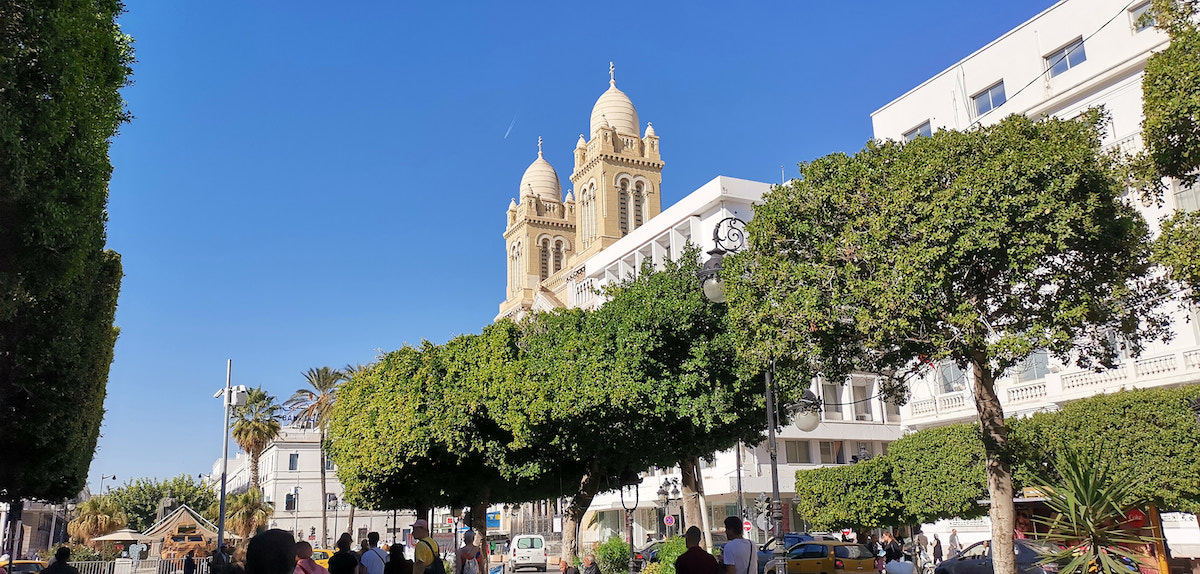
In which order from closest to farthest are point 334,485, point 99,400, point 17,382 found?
point 17,382, point 99,400, point 334,485

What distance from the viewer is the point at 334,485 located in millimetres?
74875

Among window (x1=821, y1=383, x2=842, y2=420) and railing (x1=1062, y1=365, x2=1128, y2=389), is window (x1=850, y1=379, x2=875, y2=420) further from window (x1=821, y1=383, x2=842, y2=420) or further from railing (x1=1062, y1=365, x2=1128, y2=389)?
railing (x1=1062, y1=365, x2=1128, y2=389)

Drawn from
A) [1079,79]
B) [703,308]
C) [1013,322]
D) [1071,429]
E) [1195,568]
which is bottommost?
[1195,568]

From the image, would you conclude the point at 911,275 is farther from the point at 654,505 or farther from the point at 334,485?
the point at 334,485

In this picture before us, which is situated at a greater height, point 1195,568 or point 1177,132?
point 1177,132

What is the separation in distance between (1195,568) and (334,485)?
65610 mm

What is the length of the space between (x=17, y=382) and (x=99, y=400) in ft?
27.4

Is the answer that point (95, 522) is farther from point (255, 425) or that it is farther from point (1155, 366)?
point (1155, 366)

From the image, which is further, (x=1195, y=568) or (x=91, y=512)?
(x=91, y=512)

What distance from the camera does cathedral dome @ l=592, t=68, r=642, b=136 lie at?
89.9 meters

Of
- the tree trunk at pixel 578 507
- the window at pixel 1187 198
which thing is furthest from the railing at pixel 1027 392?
the tree trunk at pixel 578 507

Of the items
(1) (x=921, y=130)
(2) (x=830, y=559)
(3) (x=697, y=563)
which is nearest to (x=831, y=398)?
(1) (x=921, y=130)

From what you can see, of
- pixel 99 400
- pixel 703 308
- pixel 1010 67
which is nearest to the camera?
pixel 703 308

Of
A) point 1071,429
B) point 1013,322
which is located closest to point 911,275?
point 1013,322
